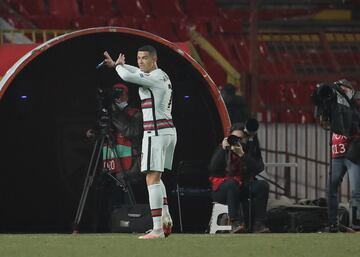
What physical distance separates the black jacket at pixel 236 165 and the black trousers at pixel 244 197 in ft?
0.40

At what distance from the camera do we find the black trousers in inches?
621

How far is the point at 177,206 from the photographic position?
712 inches

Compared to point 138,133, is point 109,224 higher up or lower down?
lower down

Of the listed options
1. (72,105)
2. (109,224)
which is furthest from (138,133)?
(72,105)

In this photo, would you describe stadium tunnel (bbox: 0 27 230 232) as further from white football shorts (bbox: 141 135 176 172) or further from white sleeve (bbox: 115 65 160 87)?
white sleeve (bbox: 115 65 160 87)

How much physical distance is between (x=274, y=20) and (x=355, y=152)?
13103mm

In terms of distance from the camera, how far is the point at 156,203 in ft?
44.5

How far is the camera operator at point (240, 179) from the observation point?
1573cm

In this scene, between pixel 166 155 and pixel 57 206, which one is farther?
pixel 57 206

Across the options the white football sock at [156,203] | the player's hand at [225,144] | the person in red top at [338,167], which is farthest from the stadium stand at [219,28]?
the white football sock at [156,203]

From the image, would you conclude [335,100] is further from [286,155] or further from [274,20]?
[274,20]

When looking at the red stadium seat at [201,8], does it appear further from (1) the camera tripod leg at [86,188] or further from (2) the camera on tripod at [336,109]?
(2) the camera on tripod at [336,109]

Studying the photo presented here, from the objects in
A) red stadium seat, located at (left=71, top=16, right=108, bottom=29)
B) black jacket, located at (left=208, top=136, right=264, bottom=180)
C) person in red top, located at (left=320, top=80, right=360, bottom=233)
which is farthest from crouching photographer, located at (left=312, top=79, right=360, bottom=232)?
red stadium seat, located at (left=71, top=16, right=108, bottom=29)

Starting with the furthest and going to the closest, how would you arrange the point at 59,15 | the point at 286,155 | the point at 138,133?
the point at 59,15, the point at 286,155, the point at 138,133
